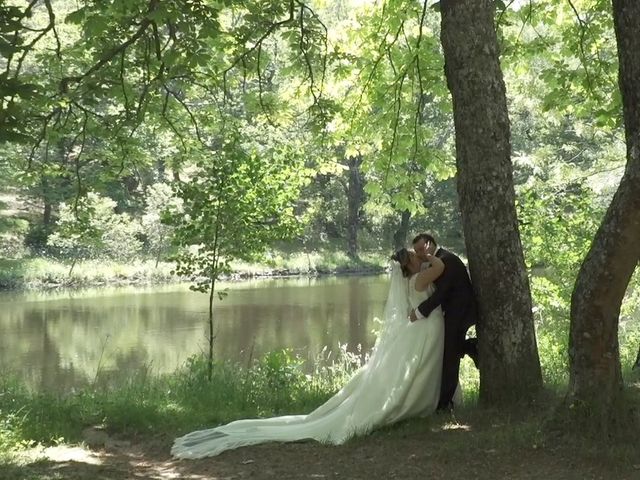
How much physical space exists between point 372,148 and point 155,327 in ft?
39.6

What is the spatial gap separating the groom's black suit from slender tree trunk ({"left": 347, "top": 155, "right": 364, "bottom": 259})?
39.6 meters

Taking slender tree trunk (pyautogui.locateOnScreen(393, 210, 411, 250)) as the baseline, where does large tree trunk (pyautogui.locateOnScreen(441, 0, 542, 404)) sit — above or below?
below

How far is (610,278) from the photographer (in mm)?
4023

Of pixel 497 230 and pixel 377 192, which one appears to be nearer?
pixel 497 230

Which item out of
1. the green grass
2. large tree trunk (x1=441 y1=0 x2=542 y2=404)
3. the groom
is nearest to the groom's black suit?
the groom

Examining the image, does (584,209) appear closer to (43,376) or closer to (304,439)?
(304,439)

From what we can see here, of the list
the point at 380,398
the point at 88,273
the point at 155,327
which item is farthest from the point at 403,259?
the point at 88,273

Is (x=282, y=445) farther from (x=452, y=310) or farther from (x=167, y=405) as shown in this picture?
(x=167, y=405)

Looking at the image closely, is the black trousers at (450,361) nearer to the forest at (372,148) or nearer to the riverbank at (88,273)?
the forest at (372,148)

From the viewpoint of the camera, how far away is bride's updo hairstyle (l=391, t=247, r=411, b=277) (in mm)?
5840

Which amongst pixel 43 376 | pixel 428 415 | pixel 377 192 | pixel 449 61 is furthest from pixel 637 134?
pixel 43 376

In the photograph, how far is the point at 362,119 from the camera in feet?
30.7

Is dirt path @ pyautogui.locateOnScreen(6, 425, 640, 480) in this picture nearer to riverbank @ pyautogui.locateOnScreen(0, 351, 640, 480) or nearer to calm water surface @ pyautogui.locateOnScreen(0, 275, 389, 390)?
riverbank @ pyautogui.locateOnScreen(0, 351, 640, 480)

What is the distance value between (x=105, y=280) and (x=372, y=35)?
27.1 meters
